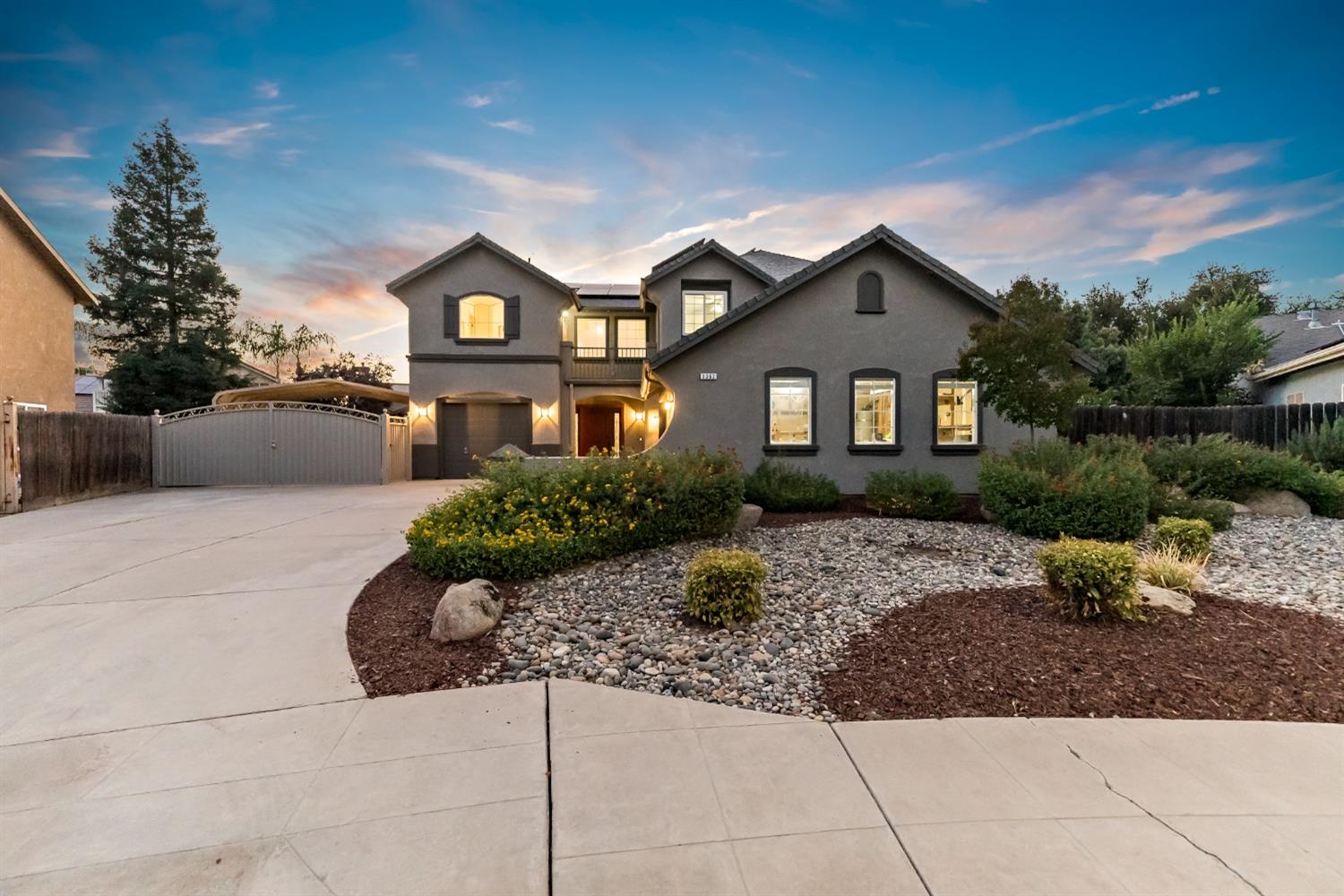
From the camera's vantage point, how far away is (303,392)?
17.6m

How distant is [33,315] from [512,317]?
37.2 feet

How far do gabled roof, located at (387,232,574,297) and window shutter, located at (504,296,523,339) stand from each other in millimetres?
1062

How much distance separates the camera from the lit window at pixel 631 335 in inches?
740

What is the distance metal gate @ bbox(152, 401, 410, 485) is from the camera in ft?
46.9

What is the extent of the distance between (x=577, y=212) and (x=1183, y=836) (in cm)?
1727

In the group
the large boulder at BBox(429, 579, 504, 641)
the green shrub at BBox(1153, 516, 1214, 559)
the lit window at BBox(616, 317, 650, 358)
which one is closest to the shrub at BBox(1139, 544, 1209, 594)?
the green shrub at BBox(1153, 516, 1214, 559)

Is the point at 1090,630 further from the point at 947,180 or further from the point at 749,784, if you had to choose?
the point at 947,180

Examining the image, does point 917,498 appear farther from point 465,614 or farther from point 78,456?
point 78,456

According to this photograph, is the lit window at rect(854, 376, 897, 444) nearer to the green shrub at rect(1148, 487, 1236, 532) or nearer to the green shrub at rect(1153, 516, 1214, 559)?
the green shrub at rect(1148, 487, 1236, 532)

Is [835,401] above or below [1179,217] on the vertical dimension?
below

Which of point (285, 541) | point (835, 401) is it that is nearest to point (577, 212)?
point (835, 401)

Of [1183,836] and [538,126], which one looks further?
[538,126]

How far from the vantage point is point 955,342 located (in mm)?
11680

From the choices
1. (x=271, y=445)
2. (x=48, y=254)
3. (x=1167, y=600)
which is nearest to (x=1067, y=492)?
(x=1167, y=600)
